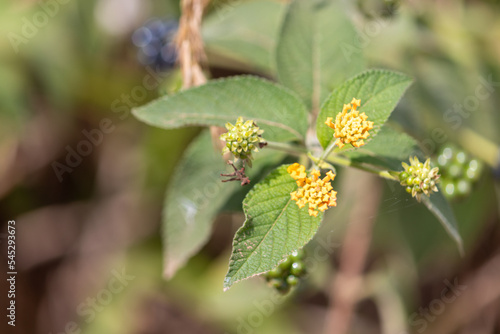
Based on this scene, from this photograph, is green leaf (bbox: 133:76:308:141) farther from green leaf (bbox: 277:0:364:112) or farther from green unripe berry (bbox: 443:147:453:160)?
green unripe berry (bbox: 443:147:453:160)

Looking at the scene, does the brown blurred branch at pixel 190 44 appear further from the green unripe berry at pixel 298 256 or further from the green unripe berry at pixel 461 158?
the green unripe berry at pixel 461 158

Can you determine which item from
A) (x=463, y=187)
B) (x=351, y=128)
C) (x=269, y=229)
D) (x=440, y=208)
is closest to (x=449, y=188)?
(x=463, y=187)

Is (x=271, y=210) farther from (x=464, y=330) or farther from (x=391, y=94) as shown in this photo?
(x=464, y=330)

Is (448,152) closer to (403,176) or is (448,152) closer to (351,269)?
(403,176)

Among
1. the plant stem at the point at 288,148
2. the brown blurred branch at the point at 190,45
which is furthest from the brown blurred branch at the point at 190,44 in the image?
the plant stem at the point at 288,148

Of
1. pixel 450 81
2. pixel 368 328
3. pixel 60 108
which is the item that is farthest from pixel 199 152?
pixel 368 328
